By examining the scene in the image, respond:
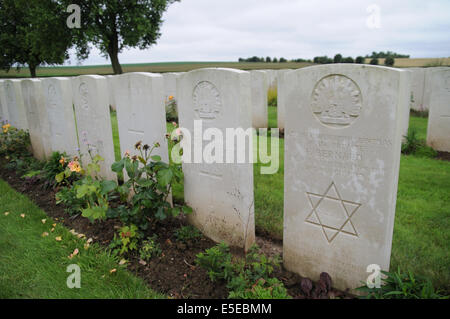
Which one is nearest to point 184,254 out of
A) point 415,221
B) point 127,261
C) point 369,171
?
point 127,261

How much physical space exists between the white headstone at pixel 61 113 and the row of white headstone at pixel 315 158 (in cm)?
179

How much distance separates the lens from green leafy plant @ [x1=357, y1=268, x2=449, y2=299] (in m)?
2.29

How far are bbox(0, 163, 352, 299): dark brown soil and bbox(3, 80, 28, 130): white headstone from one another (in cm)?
361

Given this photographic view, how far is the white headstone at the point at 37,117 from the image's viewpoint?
617 cm

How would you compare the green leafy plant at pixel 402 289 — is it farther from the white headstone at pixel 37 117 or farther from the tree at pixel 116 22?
the tree at pixel 116 22

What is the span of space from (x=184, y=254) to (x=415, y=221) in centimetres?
263

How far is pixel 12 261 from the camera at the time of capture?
132 inches

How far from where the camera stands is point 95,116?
16.0ft

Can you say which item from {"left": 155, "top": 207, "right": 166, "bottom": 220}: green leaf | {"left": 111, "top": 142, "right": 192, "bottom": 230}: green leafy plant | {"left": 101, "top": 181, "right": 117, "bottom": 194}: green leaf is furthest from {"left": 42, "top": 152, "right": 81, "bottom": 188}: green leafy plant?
{"left": 155, "top": 207, "right": 166, "bottom": 220}: green leaf

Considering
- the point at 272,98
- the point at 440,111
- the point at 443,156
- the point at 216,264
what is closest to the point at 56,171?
the point at 216,264

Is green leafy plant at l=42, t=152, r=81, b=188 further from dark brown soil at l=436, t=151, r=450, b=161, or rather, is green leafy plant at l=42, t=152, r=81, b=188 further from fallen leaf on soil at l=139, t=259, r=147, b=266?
dark brown soil at l=436, t=151, r=450, b=161

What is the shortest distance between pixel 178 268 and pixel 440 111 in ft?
20.4

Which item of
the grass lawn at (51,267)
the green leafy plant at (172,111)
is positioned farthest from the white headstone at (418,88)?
the grass lawn at (51,267)

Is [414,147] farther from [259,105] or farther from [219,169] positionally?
[219,169]
